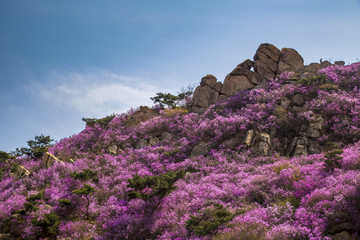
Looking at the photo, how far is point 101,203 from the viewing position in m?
12.4

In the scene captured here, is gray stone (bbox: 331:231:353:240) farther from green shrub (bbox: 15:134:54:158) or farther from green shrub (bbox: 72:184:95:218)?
green shrub (bbox: 15:134:54:158)

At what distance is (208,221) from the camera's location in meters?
7.66

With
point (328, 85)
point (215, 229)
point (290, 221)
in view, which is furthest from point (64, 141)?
point (328, 85)

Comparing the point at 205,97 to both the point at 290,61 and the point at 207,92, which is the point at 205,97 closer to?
the point at 207,92

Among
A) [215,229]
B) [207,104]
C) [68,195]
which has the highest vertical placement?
[207,104]

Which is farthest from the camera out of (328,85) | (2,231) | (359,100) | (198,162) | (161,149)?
(328,85)

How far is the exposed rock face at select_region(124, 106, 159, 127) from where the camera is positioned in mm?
24703

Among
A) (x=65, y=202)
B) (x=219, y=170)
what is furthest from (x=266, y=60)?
(x=65, y=202)

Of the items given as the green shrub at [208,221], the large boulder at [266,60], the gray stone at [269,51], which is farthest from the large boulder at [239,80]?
the green shrub at [208,221]

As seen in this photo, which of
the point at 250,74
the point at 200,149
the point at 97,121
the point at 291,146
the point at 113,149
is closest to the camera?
the point at 291,146

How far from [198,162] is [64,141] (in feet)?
50.8

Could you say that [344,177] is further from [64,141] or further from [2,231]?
[64,141]

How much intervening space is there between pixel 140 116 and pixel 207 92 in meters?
8.22

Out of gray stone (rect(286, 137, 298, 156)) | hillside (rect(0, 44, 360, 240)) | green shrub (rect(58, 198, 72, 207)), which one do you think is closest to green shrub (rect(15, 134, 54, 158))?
hillside (rect(0, 44, 360, 240))
